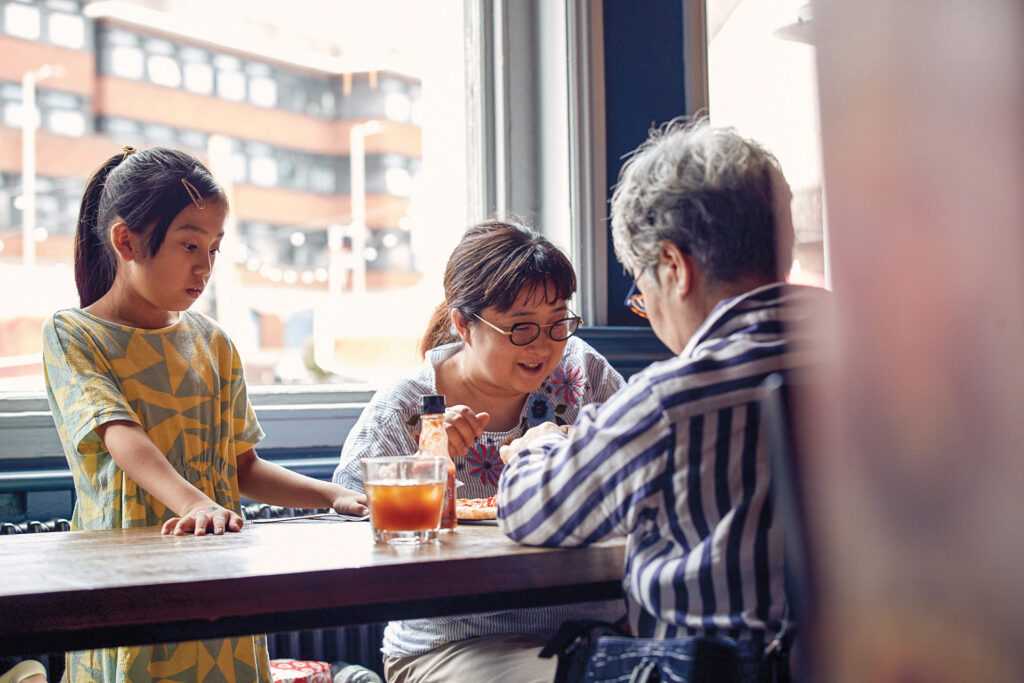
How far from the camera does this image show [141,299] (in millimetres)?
1855

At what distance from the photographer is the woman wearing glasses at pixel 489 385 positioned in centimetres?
171

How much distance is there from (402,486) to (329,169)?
1.86 meters

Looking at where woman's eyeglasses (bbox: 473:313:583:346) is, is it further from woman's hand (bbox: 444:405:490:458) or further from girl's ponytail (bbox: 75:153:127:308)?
girl's ponytail (bbox: 75:153:127:308)

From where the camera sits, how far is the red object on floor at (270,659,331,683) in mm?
2189

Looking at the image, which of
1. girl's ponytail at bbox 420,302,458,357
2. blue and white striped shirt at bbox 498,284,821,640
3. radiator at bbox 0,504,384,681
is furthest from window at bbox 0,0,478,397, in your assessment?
blue and white striped shirt at bbox 498,284,821,640

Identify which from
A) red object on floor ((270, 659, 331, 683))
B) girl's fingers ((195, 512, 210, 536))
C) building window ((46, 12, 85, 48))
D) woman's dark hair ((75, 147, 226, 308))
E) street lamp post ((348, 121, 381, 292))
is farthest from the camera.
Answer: street lamp post ((348, 121, 381, 292))

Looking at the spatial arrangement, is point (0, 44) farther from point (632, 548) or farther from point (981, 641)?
point (981, 641)

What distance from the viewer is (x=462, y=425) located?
1714mm

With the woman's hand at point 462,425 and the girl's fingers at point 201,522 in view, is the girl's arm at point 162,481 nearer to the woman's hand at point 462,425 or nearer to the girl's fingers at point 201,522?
the girl's fingers at point 201,522

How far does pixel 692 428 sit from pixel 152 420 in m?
1.09

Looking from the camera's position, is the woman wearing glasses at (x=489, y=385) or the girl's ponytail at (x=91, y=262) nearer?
the woman wearing glasses at (x=489, y=385)

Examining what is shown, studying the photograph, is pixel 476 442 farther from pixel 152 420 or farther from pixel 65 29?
pixel 65 29

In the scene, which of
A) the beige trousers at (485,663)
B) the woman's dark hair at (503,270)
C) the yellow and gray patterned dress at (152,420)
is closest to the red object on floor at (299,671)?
the yellow and gray patterned dress at (152,420)

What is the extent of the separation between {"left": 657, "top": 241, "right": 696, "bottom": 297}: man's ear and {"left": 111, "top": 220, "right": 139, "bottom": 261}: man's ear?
3.31 feet
